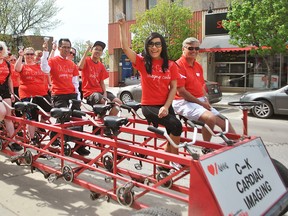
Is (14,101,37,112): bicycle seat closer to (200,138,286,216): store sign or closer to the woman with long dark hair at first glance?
the woman with long dark hair

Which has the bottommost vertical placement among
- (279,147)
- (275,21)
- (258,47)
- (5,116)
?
(279,147)

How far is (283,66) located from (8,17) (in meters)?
23.8

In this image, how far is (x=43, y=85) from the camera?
6.25 meters

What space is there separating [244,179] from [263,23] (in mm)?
12341

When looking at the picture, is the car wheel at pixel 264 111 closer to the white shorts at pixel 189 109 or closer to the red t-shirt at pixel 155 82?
the white shorts at pixel 189 109

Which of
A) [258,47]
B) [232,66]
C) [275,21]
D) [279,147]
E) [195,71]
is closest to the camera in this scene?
[195,71]

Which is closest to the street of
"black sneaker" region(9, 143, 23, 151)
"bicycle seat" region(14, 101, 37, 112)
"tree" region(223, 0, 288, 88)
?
"black sneaker" region(9, 143, 23, 151)

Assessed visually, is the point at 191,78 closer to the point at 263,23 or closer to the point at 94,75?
the point at 94,75

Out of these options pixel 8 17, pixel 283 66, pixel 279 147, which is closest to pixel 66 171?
pixel 279 147

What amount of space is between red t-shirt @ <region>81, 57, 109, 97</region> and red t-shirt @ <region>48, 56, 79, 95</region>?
0.27 meters

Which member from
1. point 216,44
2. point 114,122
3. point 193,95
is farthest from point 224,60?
point 114,122

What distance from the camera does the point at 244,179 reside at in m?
3.00

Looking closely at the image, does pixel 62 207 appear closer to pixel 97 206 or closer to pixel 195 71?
pixel 97 206

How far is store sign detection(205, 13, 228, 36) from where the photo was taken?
19938 mm
